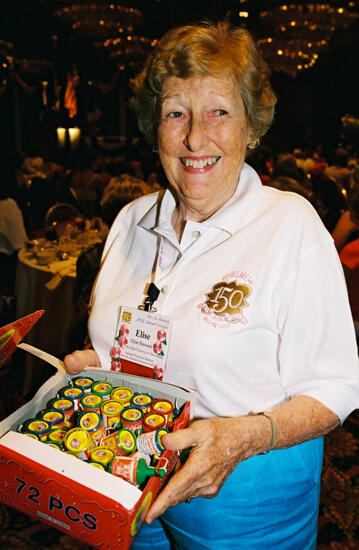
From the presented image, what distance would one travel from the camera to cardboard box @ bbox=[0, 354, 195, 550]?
2.80 feet

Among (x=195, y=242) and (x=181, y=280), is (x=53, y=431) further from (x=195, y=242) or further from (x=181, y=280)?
(x=195, y=242)

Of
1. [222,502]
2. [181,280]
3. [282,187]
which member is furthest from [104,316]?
[282,187]

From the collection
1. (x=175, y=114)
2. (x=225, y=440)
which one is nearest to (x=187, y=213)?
(x=175, y=114)

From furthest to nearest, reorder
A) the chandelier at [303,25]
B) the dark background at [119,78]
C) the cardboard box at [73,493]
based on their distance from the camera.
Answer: the dark background at [119,78]
the chandelier at [303,25]
the cardboard box at [73,493]

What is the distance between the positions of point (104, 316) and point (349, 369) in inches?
31.0

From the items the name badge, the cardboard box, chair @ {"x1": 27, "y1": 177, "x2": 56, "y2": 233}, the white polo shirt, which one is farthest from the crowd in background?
the cardboard box

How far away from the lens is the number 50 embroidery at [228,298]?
1185 millimetres

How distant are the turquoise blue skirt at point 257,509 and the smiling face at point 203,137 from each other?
32.2 inches

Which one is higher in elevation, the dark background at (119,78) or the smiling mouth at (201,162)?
the dark background at (119,78)

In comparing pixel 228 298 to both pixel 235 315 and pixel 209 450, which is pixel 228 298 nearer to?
pixel 235 315

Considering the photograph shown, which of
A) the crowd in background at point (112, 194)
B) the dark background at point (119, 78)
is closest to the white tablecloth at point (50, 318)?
the crowd in background at point (112, 194)

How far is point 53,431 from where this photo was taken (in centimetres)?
113

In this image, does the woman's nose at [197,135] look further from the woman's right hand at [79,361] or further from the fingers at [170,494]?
the fingers at [170,494]

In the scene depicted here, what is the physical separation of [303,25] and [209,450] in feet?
28.1
